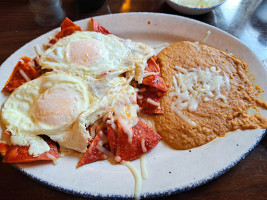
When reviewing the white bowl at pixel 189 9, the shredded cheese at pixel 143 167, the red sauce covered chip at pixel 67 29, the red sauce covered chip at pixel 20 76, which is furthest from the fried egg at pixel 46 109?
the white bowl at pixel 189 9

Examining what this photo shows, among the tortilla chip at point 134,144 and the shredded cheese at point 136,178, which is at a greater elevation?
the tortilla chip at point 134,144

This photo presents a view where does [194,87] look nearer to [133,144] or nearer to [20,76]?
[133,144]

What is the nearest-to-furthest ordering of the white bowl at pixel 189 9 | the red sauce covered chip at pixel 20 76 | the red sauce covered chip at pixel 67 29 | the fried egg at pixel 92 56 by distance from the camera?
the fried egg at pixel 92 56, the red sauce covered chip at pixel 20 76, the red sauce covered chip at pixel 67 29, the white bowl at pixel 189 9

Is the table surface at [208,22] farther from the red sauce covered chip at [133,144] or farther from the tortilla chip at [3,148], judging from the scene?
the red sauce covered chip at [133,144]

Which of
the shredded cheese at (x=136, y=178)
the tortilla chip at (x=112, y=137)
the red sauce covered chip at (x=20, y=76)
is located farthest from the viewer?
the red sauce covered chip at (x=20, y=76)

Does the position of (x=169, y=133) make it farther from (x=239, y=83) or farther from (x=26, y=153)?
(x=26, y=153)

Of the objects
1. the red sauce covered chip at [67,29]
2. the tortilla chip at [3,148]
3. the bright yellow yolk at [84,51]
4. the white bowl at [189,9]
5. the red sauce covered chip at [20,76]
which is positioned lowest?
the tortilla chip at [3,148]

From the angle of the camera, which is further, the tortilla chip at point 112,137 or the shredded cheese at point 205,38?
the shredded cheese at point 205,38
